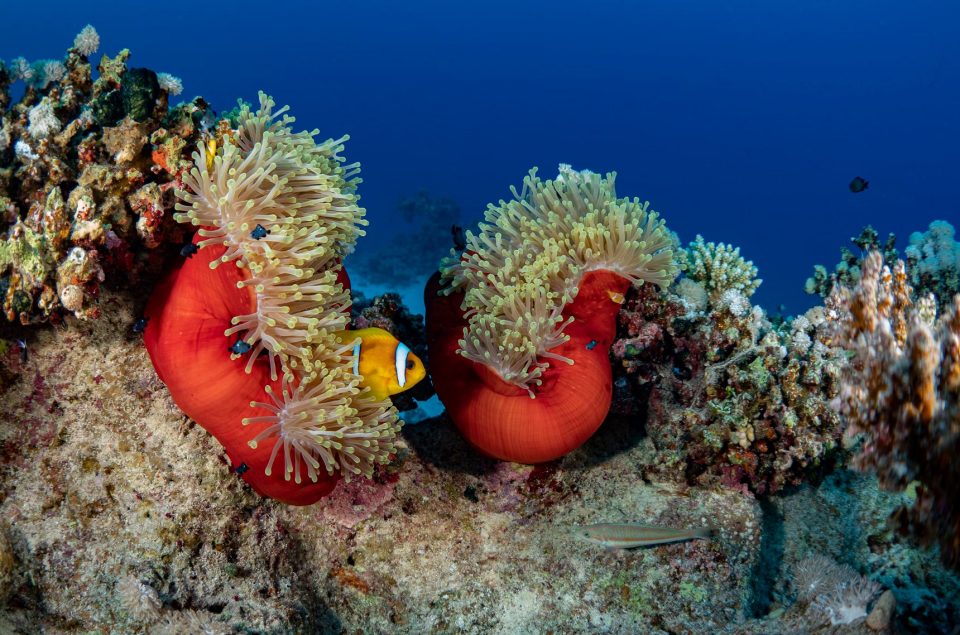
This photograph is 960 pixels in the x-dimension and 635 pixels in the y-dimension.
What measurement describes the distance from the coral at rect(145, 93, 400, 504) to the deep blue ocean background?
35.1 m

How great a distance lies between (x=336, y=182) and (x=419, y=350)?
1.49 m

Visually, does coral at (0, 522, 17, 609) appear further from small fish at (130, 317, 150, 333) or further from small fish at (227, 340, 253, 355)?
small fish at (227, 340, 253, 355)

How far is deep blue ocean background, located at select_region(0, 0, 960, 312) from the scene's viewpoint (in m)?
49.0

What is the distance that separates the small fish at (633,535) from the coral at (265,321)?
1116mm

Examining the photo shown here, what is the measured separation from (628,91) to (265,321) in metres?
71.3

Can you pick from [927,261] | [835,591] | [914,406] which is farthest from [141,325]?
[927,261]

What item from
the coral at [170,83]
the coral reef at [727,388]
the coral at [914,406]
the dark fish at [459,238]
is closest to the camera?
the coral at [914,406]

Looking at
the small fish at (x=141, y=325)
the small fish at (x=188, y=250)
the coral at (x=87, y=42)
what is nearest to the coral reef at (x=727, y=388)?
the small fish at (x=188, y=250)

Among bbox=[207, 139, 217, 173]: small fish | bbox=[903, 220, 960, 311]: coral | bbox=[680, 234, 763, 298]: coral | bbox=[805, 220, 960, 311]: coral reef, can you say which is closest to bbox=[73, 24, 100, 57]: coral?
bbox=[207, 139, 217, 173]: small fish

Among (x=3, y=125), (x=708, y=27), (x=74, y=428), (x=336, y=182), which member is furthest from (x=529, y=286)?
(x=708, y=27)

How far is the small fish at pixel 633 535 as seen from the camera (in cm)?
262

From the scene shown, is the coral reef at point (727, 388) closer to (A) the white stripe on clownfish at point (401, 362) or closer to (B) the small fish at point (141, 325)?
(A) the white stripe on clownfish at point (401, 362)

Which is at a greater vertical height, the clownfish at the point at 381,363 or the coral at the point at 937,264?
the coral at the point at 937,264

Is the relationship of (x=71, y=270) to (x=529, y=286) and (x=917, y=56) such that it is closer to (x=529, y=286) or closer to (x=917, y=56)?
(x=529, y=286)
